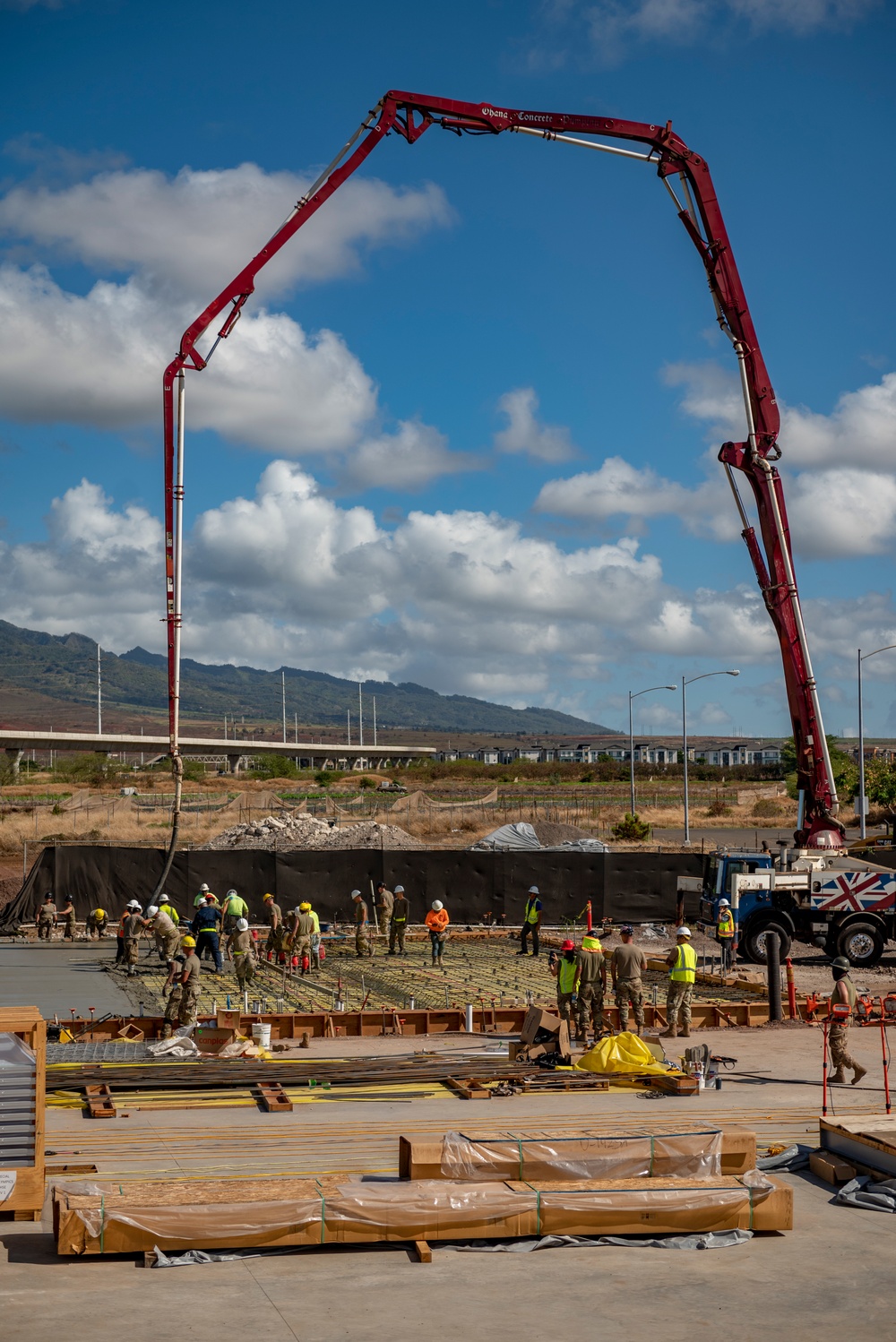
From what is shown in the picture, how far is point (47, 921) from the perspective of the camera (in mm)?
32938

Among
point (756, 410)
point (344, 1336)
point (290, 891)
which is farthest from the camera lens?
point (290, 891)

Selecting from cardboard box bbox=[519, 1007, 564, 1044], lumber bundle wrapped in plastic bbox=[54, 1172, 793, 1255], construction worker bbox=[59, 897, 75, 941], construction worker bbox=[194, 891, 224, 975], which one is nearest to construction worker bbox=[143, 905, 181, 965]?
construction worker bbox=[194, 891, 224, 975]

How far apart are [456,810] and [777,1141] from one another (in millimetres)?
56645

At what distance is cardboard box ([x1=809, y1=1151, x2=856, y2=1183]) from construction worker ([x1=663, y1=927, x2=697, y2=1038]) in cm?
637

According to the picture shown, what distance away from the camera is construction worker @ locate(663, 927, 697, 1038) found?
19781mm

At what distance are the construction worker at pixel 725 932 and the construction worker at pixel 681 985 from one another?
6.72 meters

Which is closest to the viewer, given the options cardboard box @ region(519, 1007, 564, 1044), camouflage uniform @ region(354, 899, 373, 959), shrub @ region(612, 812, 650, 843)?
cardboard box @ region(519, 1007, 564, 1044)

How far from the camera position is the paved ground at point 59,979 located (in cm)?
2416

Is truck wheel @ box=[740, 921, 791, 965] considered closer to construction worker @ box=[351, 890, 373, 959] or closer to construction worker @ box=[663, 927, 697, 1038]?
construction worker @ box=[663, 927, 697, 1038]

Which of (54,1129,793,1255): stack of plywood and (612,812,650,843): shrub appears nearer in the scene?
(54,1129,793,1255): stack of plywood

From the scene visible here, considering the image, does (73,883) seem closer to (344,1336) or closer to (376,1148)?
(376,1148)

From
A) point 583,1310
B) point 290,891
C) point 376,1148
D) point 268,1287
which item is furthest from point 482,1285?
point 290,891

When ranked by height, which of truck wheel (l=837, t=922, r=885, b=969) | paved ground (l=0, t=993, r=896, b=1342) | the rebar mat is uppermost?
truck wheel (l=837, t=922, r=885, b=969)

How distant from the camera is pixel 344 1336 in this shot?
9.03 meters
